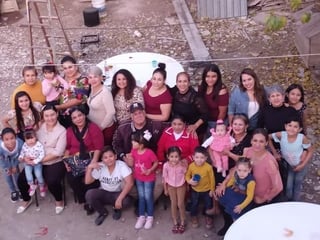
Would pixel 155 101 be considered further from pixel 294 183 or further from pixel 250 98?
pixel 294 183

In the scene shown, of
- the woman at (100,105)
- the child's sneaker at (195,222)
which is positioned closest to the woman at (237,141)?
the child's sneaker at (195,222)

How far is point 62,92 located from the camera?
6.48 meters

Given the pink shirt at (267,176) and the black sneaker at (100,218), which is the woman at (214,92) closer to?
the pink shirt at (267,176)

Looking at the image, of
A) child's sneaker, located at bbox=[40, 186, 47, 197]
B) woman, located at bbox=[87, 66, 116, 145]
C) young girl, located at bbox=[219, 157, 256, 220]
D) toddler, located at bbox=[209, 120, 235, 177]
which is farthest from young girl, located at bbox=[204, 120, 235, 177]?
child's sneaker, located at bbox=[40, 186, 47, 197]

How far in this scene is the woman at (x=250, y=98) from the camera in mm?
5738

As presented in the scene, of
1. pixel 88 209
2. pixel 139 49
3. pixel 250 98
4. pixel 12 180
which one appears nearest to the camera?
pixel 250 98

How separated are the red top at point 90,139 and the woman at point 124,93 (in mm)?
328

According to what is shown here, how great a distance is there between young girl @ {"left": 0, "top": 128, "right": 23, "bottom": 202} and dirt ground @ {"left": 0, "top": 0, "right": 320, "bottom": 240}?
0.39 m

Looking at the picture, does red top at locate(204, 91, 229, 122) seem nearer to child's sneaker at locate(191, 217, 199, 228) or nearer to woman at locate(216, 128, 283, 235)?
woman at locate(216, 128, 283, 235)

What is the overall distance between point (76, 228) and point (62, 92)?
5.20 ft

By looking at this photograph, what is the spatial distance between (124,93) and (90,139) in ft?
2.06

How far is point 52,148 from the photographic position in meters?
6.00

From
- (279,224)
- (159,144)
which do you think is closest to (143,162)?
(159,144)

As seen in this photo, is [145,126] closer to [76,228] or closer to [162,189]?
[162,189]
